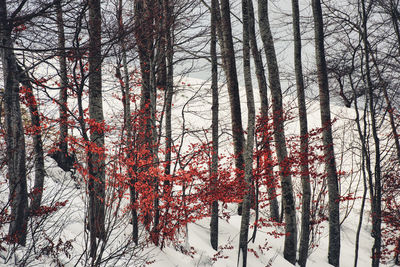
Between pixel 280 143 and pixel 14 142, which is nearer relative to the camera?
pixel 14 142

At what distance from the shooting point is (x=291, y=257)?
8.50 m

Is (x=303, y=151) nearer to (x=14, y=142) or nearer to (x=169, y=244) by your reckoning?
(x=169, y=244)

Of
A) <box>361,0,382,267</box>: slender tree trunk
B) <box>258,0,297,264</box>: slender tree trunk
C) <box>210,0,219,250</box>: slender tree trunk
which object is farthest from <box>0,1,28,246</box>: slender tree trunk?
<box>361,0,382,267</box>: slender tree trunk

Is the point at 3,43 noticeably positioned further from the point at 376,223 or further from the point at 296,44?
the point at 376,223

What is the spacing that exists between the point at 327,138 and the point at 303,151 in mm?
1167

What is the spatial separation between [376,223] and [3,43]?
9834 millimetres

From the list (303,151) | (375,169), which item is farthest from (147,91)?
(375,169)

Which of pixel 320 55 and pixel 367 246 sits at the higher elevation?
pixel 320 55

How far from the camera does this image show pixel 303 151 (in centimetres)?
866

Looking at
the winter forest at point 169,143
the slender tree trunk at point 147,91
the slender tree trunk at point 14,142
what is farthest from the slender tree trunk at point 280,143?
the slender tree trunk at point 14,142

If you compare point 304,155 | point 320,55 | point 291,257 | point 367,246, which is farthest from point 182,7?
point 367,246

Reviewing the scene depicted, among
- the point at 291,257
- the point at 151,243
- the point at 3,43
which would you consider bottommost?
the point at 291,257

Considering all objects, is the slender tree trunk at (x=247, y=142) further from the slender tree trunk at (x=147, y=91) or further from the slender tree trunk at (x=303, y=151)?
the slender tree trunk at (x=147, y=91)

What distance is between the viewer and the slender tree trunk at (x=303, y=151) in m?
8.57
